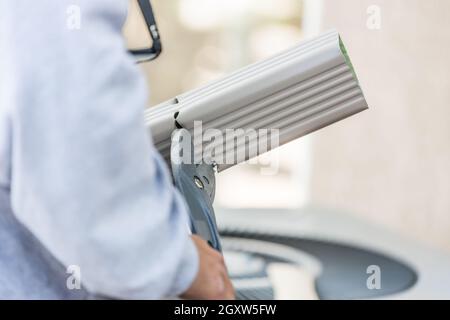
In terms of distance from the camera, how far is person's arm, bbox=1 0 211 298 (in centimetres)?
71

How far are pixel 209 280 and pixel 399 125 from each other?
2.72 m

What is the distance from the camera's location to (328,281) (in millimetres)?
2488

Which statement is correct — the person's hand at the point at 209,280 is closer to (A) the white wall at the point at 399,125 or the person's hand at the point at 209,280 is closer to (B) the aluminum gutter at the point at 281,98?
(B) the aluminum gutter at the point at 281,98

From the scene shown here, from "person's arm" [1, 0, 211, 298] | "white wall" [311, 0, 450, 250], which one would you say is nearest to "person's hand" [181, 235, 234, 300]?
"person's arm" [1, 0, 211, 298]

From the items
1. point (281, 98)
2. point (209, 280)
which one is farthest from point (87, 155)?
point (281, 98)

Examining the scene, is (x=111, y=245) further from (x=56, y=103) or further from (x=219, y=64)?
(x=219, y=64)

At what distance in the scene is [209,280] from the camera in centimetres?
80

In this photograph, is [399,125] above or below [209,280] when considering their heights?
above

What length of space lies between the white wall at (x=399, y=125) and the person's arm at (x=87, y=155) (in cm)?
239

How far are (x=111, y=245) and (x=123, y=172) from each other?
0.06 m

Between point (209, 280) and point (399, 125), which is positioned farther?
point (399, 125)

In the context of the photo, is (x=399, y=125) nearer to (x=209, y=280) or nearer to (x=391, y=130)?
(x=391, y=130)

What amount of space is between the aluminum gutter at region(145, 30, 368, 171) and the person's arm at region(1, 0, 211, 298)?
0.25 metres
